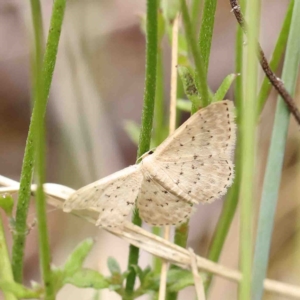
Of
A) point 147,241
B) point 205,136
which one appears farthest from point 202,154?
point 147,241

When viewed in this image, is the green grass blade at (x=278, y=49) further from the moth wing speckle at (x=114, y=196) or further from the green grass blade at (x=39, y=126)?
the green grass blade at (x=39, y=126)

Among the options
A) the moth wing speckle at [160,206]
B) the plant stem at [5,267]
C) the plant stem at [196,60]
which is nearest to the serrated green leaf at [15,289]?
A: the plant stem at [5,267]

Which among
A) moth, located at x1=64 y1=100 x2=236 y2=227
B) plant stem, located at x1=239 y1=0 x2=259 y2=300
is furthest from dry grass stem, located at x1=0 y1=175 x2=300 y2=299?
plant stem, located at x1=239 y1=0 x2=259 y2=300

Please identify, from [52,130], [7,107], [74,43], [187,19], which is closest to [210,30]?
[187,19]

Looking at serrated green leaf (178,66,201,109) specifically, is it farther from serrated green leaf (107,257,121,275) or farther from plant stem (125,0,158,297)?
serrated green leaf (107,257,121,275)

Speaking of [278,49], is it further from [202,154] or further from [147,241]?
[147,241]

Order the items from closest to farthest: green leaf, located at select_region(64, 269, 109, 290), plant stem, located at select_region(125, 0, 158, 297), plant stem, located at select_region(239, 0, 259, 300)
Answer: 1. plant stem, located at select_region(239, 0, 259, 300)
2. plant stem, located at select_region(125, 0, 158, 297)
3. green leaf, located at select_region(64, 269, 109, 290)
